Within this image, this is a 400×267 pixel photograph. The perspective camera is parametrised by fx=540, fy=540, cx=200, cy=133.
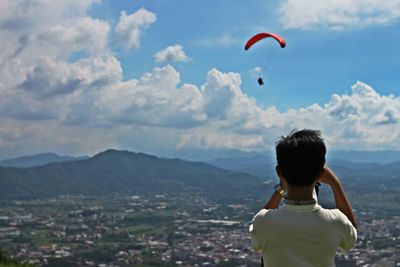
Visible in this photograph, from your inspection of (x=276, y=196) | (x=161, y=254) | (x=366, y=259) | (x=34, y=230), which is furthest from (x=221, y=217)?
(x=276, y=196)

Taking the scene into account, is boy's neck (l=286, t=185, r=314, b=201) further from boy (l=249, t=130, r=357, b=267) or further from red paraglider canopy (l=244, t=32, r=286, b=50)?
red paraglider canopy (l=244, t=32, r=286, b=50)

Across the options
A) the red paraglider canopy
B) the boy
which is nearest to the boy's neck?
the boy

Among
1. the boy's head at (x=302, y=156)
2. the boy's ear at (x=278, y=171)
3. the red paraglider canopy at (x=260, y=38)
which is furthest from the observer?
the red paraglider canopy at (x=260, y=38)

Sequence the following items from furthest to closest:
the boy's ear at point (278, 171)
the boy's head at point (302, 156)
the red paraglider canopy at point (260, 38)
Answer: the red paraglider canopy at point (260, 38), the boy's ear at point (278, 171), the boy's head at point (302, 156)

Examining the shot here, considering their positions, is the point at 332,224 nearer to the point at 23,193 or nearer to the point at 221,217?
the point at 221,217

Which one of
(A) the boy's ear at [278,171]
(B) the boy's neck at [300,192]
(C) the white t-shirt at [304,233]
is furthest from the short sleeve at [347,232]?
(A) the boy's ear at [278,171]

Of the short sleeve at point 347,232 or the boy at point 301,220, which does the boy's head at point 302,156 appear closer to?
the boy at point 301,220

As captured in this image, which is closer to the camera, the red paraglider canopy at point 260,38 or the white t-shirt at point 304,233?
the white t-shirt at point 304,233
